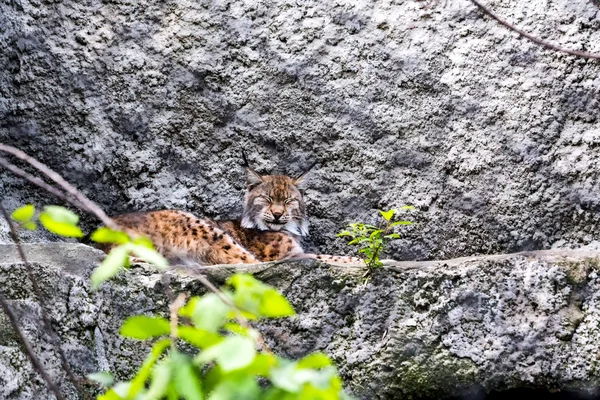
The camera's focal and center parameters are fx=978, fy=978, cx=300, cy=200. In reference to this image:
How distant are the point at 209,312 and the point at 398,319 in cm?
193

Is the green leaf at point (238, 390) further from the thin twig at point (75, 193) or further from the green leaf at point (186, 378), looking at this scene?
Result: the thin twig at point (75, 193)

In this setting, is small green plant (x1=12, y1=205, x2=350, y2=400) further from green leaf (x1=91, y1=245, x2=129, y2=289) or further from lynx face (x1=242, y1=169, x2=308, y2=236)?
lynx face (x1=242, y1=169, x2=308, y2=236)

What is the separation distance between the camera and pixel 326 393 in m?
1.20

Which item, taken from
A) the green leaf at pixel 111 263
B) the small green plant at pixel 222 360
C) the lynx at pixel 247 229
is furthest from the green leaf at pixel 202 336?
the lynx at pixel 247 229

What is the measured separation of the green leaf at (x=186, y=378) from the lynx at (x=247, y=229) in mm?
2357

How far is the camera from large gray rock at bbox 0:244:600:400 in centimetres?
301

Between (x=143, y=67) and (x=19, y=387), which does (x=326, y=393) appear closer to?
(x=19, y=387)

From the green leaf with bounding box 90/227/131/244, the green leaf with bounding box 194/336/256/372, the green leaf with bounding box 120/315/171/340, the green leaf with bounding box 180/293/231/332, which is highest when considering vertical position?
the green leaf with bounding box 90/227/131/244

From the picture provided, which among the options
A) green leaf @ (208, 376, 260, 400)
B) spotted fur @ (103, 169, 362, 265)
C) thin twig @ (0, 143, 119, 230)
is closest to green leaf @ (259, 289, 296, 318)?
green leaf @ (208, 376, 260, 400)

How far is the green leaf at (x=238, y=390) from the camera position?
1.20 m

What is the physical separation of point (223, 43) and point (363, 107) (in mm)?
704

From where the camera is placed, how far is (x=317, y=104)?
4336mm

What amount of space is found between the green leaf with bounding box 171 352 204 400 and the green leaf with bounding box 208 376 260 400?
0.09ft

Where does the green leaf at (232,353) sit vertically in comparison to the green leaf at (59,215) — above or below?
below
